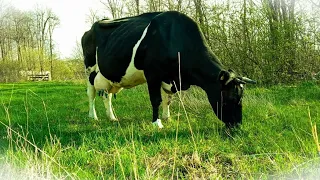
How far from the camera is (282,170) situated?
2754 millimetres

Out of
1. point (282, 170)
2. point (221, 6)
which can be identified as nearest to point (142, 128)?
point (282, 170)

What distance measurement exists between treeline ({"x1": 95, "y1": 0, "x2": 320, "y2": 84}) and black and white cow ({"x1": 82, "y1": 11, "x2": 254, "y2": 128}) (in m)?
5.24

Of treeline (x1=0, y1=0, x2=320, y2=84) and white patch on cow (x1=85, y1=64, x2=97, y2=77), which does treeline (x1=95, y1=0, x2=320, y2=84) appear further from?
white patch on cow (x1=85, y1=64, x2=97, y2=77)

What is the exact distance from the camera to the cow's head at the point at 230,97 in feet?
15.9

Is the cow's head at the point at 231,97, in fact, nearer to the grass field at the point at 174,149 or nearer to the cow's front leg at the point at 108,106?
the grass field at the point at 174,149

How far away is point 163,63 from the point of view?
18.1 feet

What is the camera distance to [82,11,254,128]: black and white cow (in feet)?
16.2

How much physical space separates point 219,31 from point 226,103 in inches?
289

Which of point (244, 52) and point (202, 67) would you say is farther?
point (244, 52)

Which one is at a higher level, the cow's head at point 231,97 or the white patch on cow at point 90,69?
the white patch on cow at point 90,69

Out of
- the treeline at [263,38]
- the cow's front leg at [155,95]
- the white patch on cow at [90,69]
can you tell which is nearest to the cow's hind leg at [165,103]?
the cow's front leg at [155,95]

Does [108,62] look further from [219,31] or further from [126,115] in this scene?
Answer: [219,31]

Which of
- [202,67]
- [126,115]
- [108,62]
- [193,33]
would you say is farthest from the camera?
[126,115]

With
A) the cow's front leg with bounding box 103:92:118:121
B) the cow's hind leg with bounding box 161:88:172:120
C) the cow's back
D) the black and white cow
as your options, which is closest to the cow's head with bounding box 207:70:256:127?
the black and white cow
